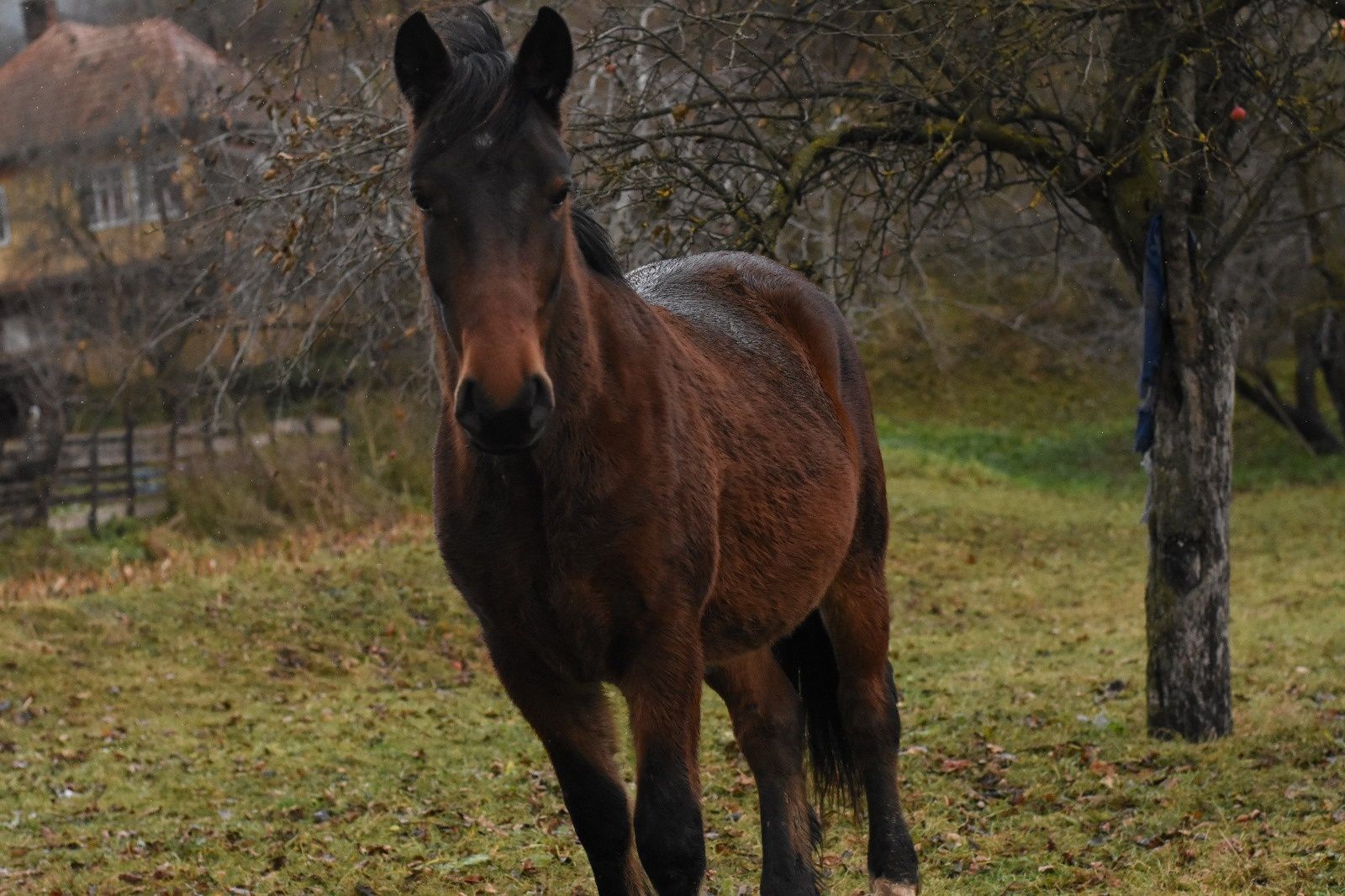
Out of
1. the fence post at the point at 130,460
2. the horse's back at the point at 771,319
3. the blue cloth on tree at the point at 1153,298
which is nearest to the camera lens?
the horse's back at the point at 771,319

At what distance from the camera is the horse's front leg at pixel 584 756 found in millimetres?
3793

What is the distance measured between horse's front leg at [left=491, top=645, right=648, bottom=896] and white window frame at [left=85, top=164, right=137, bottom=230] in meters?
17.7

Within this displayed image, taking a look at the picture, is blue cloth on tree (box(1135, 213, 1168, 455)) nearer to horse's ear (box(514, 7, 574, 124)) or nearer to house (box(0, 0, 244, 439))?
horse's ear (box(514, 7, 574, 124))

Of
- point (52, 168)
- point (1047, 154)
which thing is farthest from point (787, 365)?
point (52, 168)

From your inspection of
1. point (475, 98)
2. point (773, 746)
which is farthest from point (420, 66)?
point (773, 746)

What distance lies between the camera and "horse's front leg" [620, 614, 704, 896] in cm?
359

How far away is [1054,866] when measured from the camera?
5.50m

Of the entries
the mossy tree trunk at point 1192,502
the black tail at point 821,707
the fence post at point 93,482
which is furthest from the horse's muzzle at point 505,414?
the fence post at point 93,482

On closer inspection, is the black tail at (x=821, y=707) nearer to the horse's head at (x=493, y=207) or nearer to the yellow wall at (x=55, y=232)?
the horse's head at (x=493, y=207)

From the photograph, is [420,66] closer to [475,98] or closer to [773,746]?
[475,98]

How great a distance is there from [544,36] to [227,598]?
32.7ft

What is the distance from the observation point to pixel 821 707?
5.23m

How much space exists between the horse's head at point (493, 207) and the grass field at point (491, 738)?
3185 millimetres

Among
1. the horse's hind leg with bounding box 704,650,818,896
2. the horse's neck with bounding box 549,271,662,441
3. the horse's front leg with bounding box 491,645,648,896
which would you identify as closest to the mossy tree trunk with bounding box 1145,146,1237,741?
the horse's hind leg with bounding box 704,650,818,896
